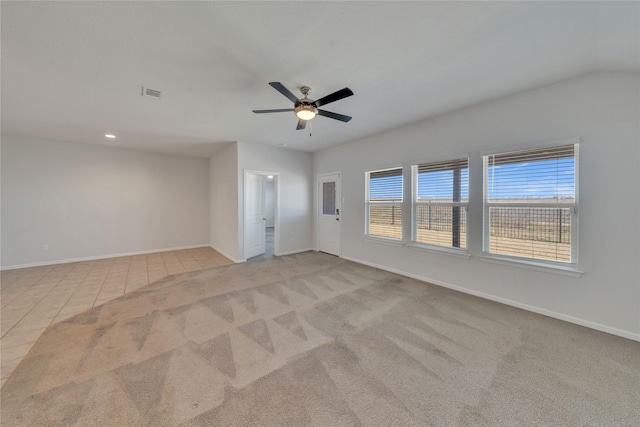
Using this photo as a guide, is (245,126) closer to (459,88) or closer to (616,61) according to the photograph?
(459,88)

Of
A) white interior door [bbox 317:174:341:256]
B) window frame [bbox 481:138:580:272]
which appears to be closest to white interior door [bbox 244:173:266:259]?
white interior door [bbox 317:174:341:256]

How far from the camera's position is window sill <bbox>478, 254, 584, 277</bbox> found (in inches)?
101

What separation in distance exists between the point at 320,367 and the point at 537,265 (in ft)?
9.58

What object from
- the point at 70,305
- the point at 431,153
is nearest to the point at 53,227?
the point at 70,305

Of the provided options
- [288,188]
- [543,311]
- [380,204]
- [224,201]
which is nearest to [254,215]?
[224,201]

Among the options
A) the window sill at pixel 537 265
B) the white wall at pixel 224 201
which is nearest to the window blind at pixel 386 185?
the window sill at pixel 537 265

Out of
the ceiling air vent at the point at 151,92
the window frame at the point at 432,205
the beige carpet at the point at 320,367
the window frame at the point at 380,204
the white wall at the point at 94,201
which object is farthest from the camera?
the white wall at the point at 94,201

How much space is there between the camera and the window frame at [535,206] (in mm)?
2559

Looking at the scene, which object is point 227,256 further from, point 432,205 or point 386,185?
point 432,205

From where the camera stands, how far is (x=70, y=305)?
299cm

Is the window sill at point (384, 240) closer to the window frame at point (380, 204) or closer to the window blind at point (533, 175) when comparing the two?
the window frame at point (380, 204)

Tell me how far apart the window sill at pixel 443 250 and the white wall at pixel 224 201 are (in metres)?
3.77

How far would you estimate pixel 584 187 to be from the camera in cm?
250

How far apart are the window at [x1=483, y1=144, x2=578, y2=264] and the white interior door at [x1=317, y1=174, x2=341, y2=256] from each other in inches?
122
